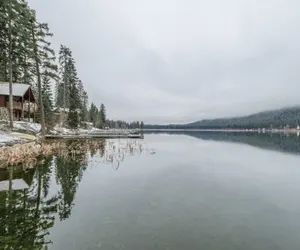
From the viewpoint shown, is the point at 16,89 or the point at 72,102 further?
the point at 72,102

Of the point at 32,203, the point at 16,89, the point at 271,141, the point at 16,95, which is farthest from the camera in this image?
the point at 271,141

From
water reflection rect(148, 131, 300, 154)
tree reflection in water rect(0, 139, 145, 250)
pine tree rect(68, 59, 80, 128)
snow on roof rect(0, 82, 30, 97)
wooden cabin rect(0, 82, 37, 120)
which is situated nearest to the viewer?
tree reflection in water rect(0, 139, 145, 250)

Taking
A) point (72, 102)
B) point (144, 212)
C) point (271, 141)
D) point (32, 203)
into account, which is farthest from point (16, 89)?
point (271, 141)

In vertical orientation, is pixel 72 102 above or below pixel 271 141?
above

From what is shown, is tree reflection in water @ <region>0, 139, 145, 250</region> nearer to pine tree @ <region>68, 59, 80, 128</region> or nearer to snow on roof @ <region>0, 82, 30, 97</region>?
snow on roof @ <region>0, 82, 30, 97</region>

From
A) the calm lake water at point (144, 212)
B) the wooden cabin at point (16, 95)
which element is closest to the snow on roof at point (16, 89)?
the wooden cabin at point (16, 95)

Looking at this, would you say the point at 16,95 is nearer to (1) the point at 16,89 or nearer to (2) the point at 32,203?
(1) the point at 16,89

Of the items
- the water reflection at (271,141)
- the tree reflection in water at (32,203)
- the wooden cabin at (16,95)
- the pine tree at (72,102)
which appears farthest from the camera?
the pine tree at (72,102)

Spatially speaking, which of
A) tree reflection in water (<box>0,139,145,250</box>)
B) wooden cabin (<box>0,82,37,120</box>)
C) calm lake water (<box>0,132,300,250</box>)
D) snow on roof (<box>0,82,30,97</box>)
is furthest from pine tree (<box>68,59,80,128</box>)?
calm lake water (<box>0,132,300,250</box>)

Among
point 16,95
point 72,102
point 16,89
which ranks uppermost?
point 72,102

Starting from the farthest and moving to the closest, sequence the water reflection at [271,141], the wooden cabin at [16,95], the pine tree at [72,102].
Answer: the pine tree at [72,102], the wooden cabin at [16,95], the water reflection at [271,141]

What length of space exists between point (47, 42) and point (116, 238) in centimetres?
3043

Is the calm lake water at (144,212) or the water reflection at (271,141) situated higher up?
the calm lake water at (144,212)

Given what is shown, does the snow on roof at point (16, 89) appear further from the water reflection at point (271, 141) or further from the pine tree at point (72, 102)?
the water reflection at point (271, 141)
